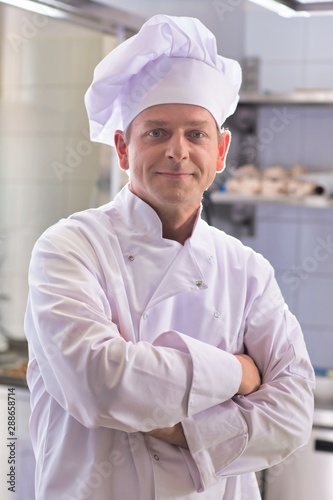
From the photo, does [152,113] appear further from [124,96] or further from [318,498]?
[318,498]

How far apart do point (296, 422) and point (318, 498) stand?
1.61 meters

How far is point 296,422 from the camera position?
1409 millimetres

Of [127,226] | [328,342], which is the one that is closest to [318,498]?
[328,342]

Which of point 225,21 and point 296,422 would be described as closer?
point 296,422

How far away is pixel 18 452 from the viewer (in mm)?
2844

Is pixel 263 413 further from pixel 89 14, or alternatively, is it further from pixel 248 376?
pixel 89 14

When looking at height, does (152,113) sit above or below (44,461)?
above

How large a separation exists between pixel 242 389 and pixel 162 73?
1.97 ft

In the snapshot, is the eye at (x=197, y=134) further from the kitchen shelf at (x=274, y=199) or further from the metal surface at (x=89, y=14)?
the kitchen shelf at (x=274, y=199)

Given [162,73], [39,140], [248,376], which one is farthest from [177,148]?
[39,140]

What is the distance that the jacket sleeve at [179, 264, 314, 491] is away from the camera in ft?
4.34

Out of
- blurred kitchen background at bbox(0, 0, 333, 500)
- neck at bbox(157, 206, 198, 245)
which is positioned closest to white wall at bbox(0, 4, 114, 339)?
blurred kitchen background at bbox(0, 0, 333, 500)

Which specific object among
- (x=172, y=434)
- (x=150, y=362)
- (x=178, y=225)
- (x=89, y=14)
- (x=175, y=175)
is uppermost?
(x=89, y=14)

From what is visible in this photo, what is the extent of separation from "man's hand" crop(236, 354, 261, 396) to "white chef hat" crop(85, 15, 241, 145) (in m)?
0.46
